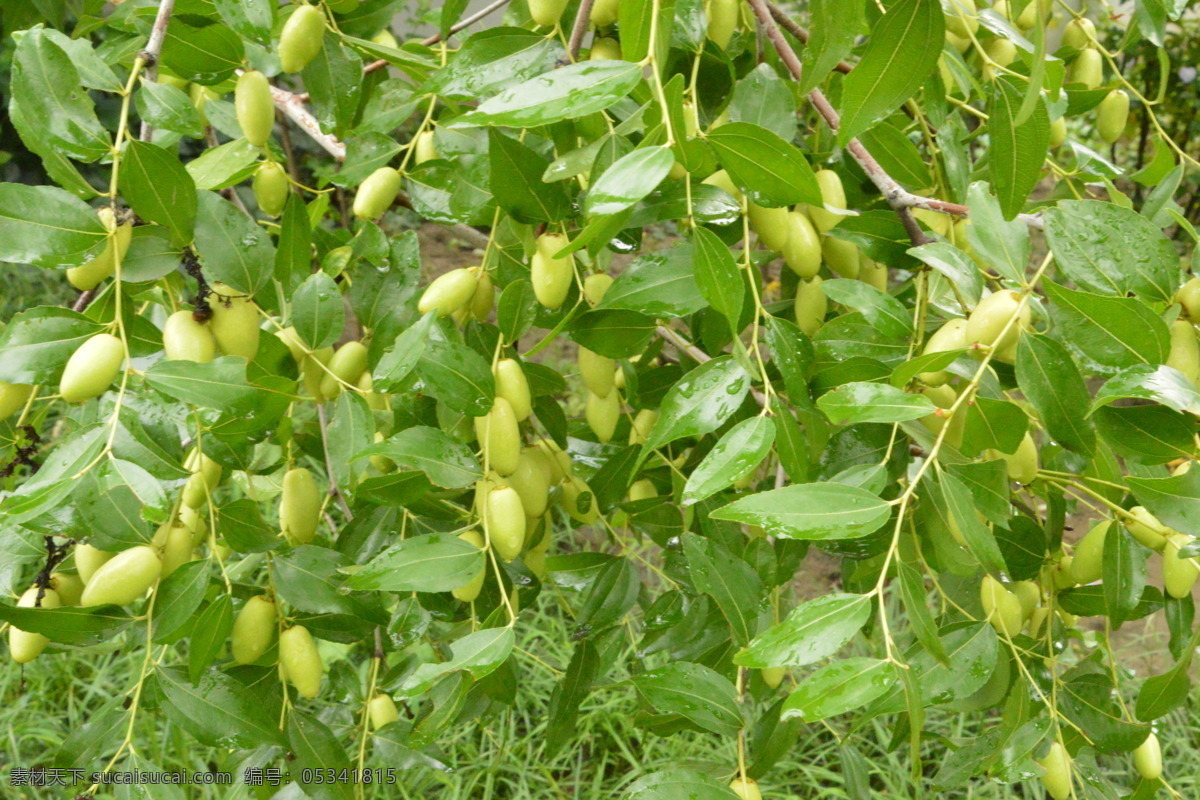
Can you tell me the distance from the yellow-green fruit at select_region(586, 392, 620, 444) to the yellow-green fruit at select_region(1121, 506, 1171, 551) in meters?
0.28

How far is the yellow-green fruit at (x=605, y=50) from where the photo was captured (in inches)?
21.6

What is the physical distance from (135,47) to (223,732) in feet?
1.46

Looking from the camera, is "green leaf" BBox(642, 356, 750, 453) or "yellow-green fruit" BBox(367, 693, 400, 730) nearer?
"green leaf" BBox(642, 356, 750, 453)

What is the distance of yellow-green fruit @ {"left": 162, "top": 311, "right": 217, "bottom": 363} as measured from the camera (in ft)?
1.57

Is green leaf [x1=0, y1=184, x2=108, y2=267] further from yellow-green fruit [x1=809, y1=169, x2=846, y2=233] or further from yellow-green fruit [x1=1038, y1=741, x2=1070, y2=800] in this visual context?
yellow-green fruit [x1=1038, y1=741, x2=1070, y2=800]

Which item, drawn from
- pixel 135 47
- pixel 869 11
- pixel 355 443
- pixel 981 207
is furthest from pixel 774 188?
pixel 135 47

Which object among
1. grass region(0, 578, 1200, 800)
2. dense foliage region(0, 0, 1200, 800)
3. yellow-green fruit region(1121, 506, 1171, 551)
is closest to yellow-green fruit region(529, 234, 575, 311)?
dense foliage region(0, 0, 1200, 800)

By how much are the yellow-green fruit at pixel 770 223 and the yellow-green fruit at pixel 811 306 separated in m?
0.08

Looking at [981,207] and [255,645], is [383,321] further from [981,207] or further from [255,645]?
[981,207]

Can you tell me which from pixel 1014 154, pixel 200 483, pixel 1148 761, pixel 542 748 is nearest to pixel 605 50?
pixel 1014 154

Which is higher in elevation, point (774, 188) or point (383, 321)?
point (774, 188)

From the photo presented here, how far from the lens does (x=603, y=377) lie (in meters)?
0.56

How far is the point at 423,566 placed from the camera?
18.2 inches

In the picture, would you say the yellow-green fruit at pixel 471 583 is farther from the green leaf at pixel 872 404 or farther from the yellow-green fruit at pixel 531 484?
the green leaf at pixel 872 404
